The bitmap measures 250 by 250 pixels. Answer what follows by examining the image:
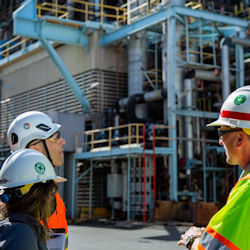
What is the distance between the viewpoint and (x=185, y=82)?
67.2ft

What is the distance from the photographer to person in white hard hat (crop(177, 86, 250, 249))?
2.43m

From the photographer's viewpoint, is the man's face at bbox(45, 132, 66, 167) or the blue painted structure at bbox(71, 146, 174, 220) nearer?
the man's face at bbox(45, 132, 66, 167)

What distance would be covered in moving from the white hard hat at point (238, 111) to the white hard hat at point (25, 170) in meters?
1.06

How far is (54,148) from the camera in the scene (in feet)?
13.4


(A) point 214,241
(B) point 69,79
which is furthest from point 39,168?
(B) point 69,79

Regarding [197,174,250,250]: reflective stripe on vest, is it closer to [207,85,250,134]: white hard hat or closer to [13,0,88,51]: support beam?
[207,85,250,134]: white hard hat

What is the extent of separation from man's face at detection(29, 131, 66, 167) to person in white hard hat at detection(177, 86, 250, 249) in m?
1.48

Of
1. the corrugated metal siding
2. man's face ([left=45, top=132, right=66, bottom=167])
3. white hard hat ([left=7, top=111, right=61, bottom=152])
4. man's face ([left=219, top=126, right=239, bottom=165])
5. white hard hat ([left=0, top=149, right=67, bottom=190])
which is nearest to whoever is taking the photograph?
white hard hat ([left=0, top=149, right=67, bottom=190])

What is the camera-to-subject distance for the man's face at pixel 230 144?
9.38 ft

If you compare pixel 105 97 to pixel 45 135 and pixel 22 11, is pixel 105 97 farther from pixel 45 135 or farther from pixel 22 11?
pixel 45 135

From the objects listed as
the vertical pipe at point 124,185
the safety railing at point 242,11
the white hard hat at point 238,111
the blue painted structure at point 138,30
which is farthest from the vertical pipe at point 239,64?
the white hard hat at point 238,111

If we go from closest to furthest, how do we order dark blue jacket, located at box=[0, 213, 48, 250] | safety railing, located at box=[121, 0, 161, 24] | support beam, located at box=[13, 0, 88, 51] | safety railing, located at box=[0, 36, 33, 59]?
dark blue jacket, located at box=[0, 213, 48, 250] < support beam, located at box=[13, 0, 88, 51] < safety railing, located at box=[121, 0, 161, 24] < safety railing, located at box=[0, 36, 33, 59]

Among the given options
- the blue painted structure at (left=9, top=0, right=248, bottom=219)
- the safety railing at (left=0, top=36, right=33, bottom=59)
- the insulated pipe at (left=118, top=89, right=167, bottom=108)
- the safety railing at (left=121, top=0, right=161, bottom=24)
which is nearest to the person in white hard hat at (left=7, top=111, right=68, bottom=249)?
the blue painted structure at (left=9, top=0, right=248, bottom=219)

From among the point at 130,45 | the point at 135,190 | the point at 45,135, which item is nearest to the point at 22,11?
the point at 130,45
